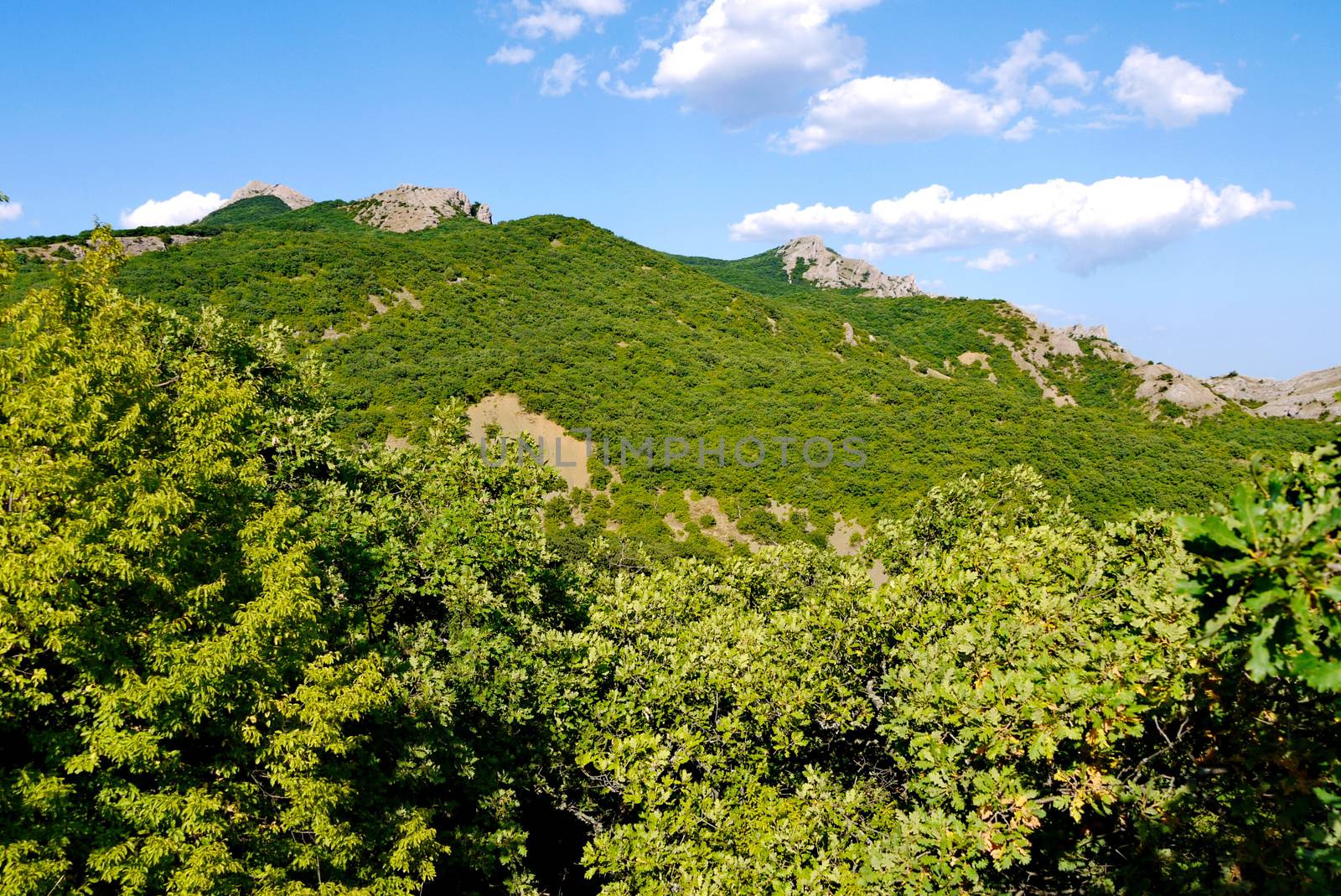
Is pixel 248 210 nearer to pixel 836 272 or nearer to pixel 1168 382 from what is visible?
pixel 836 272

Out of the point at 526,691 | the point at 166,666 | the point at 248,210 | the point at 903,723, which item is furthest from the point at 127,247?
the point at 903,723

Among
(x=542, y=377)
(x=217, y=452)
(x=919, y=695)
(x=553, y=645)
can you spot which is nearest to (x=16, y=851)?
(x=217, y=452)

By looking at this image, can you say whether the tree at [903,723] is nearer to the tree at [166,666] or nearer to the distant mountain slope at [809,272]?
the tree at [166,666]

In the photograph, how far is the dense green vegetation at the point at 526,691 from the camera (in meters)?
6.16

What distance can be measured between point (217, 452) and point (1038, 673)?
11.4 m

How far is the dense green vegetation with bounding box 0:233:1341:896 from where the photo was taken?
6.16 meters

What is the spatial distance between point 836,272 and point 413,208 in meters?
80.7

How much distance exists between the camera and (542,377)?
5250 cm

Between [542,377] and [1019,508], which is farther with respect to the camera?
[542,377]

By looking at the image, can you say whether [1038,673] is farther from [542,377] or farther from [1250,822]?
[542,377]

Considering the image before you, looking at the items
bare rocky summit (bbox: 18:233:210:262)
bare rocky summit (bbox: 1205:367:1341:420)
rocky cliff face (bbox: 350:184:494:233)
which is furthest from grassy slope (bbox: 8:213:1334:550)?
rocky cliff face (bbox: 350:184:494:233)

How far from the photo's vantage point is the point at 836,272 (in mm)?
130125

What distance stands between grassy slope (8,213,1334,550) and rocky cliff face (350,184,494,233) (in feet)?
59.7

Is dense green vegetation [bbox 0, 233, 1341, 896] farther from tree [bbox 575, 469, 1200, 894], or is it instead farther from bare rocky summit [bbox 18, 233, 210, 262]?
bare rocky summit [bbox 18, 233, 210, 262]
